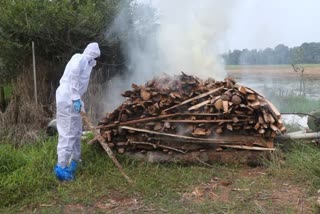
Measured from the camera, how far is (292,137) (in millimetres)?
6055

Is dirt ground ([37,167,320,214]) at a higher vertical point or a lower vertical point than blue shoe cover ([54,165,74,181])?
lower

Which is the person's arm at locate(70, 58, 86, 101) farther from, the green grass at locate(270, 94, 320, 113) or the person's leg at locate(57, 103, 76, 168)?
the green grass at locate(270, 94, 320, 113)

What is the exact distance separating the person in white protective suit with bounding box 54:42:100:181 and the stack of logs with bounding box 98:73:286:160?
0.69m

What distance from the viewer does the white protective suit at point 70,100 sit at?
206 inches

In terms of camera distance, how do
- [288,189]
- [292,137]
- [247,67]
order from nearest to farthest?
[288,189] < [292,137] < [247,67]

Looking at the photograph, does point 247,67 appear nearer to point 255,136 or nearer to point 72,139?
point 255,136

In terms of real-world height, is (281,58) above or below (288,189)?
above

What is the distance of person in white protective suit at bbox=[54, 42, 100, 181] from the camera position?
522 centimetres

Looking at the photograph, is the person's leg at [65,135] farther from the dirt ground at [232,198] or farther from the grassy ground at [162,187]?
the dirt ground at [232,198]

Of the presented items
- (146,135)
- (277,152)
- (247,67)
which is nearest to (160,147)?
(146,135)

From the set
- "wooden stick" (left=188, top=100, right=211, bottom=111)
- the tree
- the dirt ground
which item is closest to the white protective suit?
the dirt ground

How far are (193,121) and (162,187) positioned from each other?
3.96 ft

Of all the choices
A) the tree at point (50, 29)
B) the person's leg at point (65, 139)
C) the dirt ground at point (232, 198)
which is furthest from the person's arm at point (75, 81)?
the tree at point (50, 29)

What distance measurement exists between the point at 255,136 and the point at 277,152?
380 millimetres
